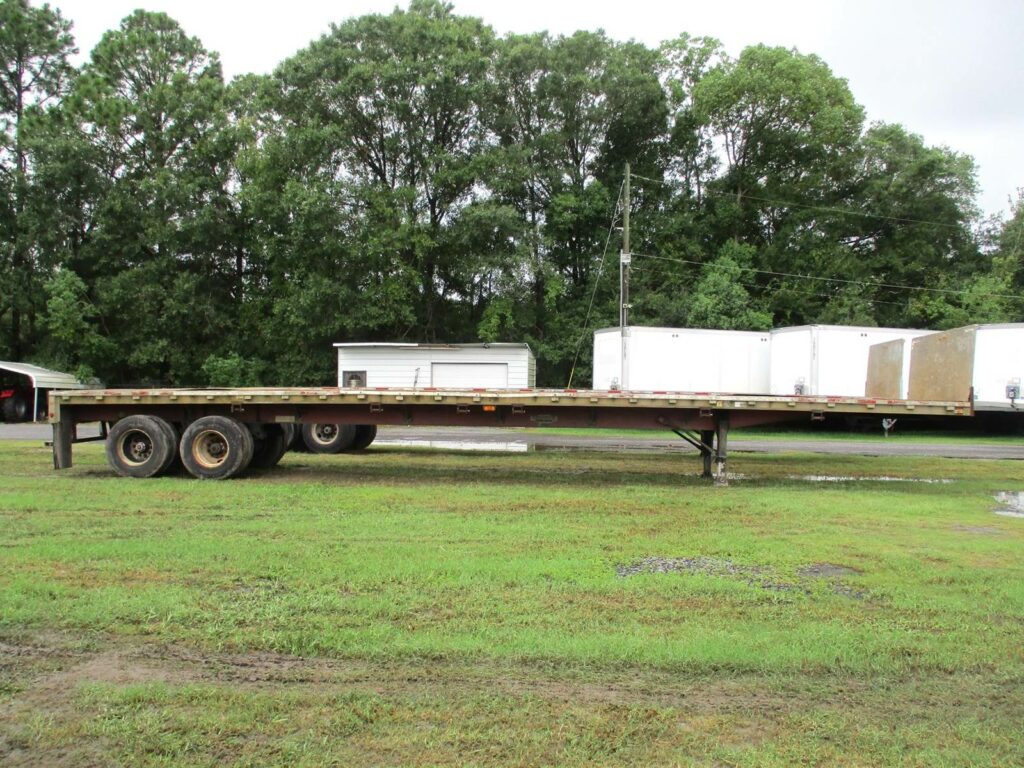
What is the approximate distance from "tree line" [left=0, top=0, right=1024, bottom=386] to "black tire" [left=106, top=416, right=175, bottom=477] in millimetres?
18541

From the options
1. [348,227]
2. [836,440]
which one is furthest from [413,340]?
[836,440]

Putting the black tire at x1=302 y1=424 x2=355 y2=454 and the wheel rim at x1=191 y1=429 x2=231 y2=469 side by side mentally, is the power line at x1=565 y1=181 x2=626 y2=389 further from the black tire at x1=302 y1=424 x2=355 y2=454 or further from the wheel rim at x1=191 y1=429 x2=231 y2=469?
the wheel rim at x1=191 y1=429 x2=231 y2=469

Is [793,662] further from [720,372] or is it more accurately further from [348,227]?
[348,227]

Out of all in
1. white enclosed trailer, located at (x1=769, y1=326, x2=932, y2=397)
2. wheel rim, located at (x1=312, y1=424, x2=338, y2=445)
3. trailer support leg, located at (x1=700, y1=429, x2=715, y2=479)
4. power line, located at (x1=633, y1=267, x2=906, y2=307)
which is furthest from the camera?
power line, located at (x1=633, y1=267, x2=906, y2=307)

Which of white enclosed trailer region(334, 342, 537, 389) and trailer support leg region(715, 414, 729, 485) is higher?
white enclosed trailer region(334, 342, 537, 389)

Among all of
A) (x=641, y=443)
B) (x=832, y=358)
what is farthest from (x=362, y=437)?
(x=832, y=358)

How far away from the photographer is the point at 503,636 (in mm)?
4570

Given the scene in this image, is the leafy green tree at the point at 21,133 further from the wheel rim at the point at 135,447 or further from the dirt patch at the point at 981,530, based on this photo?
the dirt patch at the point at 981,530

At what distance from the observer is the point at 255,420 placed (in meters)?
12.1

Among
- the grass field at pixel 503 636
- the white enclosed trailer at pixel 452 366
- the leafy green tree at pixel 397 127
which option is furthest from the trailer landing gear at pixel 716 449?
the leafy green tree at pixel 397 127

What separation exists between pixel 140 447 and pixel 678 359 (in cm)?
1652

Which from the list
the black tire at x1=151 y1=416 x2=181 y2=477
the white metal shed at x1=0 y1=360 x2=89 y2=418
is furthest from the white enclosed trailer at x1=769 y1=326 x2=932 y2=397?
the white metal shed at x1=0 y1=360 x2=89 y2=418

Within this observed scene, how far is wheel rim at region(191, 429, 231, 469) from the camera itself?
11.7 meters

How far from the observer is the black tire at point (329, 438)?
15.7m
